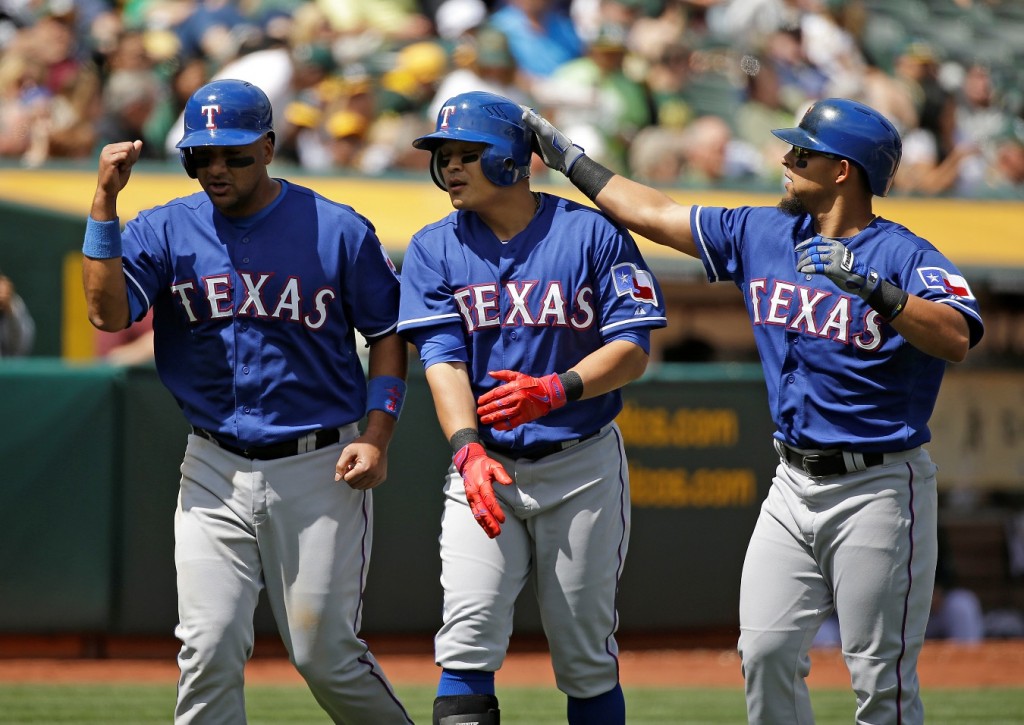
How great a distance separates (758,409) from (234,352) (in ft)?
15.9

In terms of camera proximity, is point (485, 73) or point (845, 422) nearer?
point (845, 422)

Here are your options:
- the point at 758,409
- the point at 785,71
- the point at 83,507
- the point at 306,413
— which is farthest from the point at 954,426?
the point at 306,413

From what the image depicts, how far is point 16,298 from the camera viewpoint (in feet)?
26.5

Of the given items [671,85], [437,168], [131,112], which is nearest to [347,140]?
[131,112]

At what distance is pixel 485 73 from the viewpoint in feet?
34.2

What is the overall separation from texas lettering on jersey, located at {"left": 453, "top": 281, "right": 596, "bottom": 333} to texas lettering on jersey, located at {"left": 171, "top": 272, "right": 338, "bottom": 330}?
1.46ft

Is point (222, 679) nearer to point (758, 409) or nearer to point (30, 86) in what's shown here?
point (758, 409)

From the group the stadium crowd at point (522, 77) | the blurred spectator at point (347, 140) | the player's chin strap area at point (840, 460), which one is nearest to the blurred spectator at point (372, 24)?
the stadium crowd at point (522, 77)

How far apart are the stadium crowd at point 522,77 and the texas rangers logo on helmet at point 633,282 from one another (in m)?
5.59

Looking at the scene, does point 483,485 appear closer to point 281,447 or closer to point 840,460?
point 281,447

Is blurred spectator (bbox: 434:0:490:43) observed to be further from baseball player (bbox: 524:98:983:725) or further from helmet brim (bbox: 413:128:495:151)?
baseball player (bbox: 524:98:983:725)

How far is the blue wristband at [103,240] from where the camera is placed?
398 centimetres

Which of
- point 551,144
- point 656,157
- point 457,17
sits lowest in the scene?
point 551,144

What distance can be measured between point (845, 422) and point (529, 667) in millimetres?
4286
